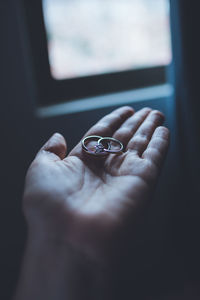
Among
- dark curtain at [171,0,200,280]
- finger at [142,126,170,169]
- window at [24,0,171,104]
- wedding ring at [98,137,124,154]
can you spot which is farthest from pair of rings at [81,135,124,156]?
window at [24,0,171,104]

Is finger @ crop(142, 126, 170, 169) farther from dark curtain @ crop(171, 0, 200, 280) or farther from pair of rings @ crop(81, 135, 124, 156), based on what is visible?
dark curtain @ crop(171, 0, 200, 280)

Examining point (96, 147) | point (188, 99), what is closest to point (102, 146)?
point (96, 147)

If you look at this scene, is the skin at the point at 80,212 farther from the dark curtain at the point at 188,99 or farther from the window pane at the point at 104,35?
the window pane at the point at 104,35

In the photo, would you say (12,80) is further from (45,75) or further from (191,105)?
(191,105)

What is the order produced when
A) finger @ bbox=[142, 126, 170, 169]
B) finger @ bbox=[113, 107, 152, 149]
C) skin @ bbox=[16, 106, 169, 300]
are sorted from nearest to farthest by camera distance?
skin @ bbox=[16, 106, 169, 300], finger @ bbox=[142, 126, 170, 169], finger @ bbox=[113, 107, 152, 149]

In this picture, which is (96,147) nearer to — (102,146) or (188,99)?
(102,146)
